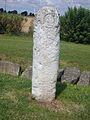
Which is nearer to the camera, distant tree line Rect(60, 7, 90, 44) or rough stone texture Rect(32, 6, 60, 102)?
rough stone texture Rect(32, 6, 60, 102)

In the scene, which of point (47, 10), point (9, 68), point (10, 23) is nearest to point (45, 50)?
point (47, 10)

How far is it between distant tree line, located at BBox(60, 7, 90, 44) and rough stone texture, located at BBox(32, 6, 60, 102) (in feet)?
84.4

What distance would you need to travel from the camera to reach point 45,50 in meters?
7.92

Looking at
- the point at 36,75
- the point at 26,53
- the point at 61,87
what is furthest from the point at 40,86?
the point at 26,53

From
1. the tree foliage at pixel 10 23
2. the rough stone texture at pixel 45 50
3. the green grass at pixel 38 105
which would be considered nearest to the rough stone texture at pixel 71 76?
the green grass at pixel 38 105

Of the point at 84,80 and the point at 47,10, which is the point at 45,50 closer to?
the point at 47,10

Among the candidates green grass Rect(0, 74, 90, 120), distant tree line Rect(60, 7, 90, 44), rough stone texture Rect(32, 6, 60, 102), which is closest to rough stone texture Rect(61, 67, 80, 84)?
green grass Rect(0, 74, 90, 120)

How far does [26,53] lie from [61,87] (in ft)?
30.3

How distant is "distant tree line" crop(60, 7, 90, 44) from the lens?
33750 mm

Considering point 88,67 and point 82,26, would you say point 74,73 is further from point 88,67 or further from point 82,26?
point 82,26

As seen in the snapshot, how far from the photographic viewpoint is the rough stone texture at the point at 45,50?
310 inches

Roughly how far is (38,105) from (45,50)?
107 cm

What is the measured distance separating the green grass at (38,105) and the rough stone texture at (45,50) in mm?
333

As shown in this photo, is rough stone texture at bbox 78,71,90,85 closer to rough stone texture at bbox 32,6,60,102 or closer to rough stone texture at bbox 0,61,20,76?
rough stone texture at bbox 0,61,20,76
